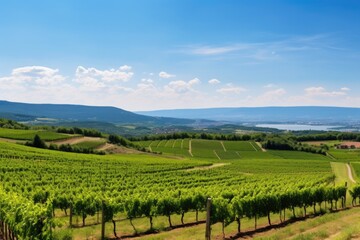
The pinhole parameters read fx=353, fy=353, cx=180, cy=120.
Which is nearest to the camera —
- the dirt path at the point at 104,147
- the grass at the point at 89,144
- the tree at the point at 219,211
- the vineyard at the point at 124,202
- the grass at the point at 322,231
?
the grass at the point at 322,231

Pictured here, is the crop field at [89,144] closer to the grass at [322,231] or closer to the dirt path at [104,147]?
the dirt path at [104,147]

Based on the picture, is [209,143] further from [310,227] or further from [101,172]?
[310,227]

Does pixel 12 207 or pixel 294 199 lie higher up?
pixel 12 207

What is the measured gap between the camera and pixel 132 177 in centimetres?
5178

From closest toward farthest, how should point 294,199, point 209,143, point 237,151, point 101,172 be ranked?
point 294,199 < point 101,172 < point 237,151 < point 209,143

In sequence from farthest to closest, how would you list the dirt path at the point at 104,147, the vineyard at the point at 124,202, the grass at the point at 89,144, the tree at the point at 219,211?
the dirt path at the point at 104,147, the grass at the point at 89,144, the tree at the point at 219,211, the vineyard at the point at 124,202

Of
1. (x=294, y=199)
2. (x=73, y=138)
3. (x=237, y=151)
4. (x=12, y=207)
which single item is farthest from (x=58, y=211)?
(x=237, y=151)

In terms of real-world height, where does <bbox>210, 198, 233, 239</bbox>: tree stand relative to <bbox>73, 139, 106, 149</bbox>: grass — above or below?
above

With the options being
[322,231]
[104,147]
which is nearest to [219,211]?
[322,231]

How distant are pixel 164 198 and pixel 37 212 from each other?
12.8 m

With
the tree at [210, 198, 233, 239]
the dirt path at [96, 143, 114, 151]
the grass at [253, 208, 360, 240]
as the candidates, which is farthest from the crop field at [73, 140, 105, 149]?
the grass at [253, 208, 360, 240]

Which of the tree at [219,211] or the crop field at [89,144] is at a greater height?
the tree at [219,211]

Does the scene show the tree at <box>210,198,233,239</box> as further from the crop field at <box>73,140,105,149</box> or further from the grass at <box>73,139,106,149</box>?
the crop field at <box>73,140,105,149</box>

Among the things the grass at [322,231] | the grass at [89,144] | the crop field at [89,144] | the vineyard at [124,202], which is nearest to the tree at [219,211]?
the vineyard at [124,202]
